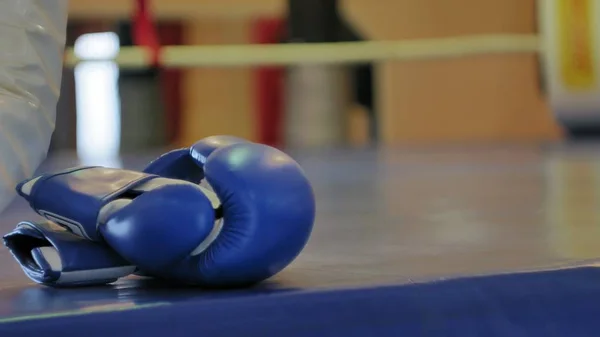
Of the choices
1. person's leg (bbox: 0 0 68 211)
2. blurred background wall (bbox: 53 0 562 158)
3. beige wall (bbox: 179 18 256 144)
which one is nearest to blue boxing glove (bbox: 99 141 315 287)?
person's leg (bbox: 0 0 68 211)

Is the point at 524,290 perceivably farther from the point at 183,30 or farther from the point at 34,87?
the point at 183,30

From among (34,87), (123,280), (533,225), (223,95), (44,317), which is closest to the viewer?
(44,317)

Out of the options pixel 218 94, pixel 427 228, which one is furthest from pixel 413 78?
pixel 427 228

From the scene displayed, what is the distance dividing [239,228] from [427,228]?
1.31 ft

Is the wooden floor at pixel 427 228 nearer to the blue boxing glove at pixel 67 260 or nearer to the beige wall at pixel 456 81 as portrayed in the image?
the blue boxing glove at pixel 67 260

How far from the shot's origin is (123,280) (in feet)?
1.86

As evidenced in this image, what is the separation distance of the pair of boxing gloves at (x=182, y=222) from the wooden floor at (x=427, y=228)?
0.05 ft

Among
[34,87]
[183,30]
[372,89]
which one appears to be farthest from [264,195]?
[183,30]

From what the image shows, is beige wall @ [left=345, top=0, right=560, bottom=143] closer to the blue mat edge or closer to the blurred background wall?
the blurred background wall

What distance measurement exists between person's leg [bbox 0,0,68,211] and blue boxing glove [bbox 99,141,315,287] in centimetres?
20

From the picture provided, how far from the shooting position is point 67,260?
0.53 m

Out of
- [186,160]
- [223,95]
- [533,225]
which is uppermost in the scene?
[186,160]

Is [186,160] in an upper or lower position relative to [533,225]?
upper

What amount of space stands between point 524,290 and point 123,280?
0.81 feet
